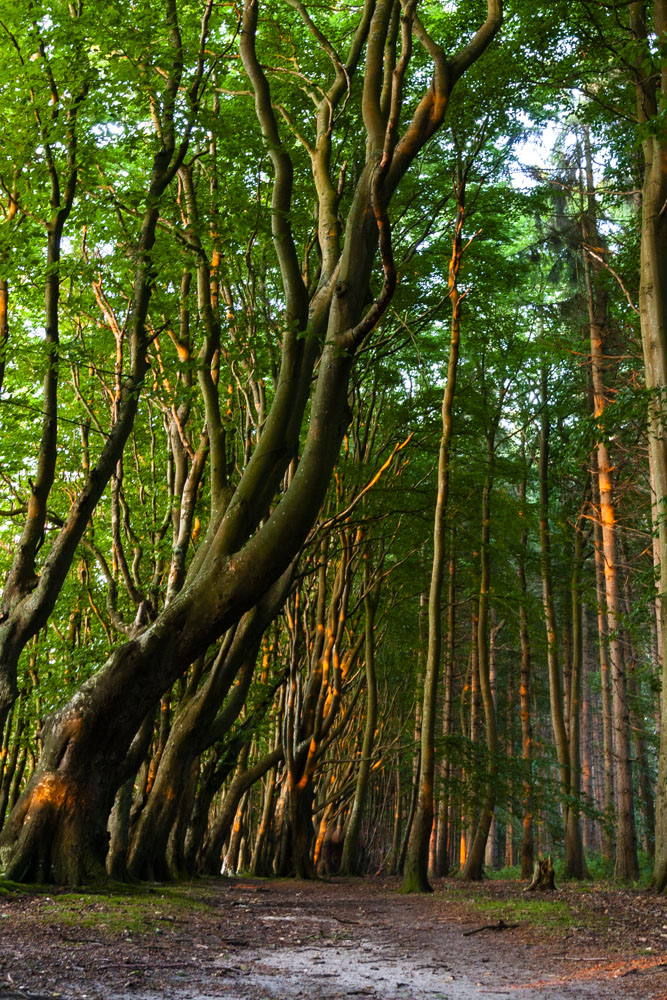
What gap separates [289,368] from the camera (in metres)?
7.78

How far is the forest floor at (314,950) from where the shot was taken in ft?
12.8

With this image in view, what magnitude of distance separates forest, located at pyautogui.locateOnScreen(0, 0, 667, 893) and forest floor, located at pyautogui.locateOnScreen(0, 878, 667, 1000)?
1579 millimetres

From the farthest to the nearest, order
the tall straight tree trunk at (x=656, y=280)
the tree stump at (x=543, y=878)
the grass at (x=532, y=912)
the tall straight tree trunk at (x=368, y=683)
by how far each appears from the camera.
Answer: the tall straight tree trunk at (x=368, y=683)
the tree stump at (x=543, y=878)
the tall straight tree trunk at (x=656, y=280)
the grass at (x=532, y=912)

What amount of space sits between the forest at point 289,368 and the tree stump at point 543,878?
5.81 feet

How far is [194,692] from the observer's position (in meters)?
11.2

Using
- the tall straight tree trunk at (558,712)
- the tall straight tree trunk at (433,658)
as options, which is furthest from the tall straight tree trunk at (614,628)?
the tall straight tree trunk at (433,658)

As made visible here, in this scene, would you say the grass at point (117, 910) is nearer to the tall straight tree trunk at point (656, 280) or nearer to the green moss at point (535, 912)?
the green moss at point (535, 912)

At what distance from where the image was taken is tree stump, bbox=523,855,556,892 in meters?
11.1

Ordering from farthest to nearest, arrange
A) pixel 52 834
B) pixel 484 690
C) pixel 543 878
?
pixel 484 690
pixel 543 878
pixel 52 834

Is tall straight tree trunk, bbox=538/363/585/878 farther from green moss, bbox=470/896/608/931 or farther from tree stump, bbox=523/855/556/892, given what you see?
green moss, bbox=470/896/608/931

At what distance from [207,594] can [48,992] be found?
13.1ft

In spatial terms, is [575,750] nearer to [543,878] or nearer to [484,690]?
[484,690]

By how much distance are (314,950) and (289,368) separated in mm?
4842

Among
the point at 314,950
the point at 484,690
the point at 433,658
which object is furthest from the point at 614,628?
the point at 314,950
